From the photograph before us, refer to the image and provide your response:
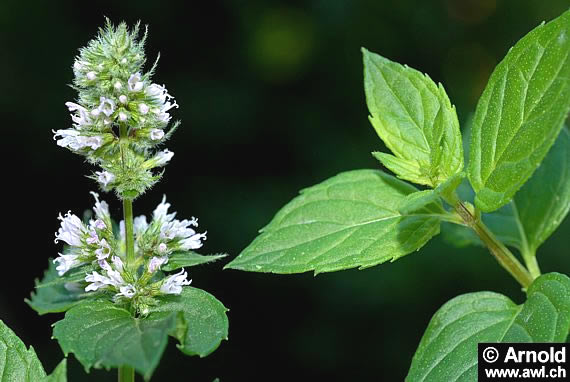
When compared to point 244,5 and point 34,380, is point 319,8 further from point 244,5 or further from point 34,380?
point 34,380

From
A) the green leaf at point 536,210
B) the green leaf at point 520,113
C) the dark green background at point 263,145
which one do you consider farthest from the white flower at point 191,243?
the dark green background at point 263,145

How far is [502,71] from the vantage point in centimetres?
229

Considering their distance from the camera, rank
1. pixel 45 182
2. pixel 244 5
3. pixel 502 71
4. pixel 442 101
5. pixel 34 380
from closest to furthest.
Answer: pixel 34 380
pixel 502 71
pixel 442 101
pixel 45 182
pixel 244 5

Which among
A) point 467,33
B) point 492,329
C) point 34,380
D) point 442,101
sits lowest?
point 492,329

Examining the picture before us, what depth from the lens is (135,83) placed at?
2.19 meters

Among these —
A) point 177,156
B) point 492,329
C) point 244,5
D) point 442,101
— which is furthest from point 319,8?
point 492,329

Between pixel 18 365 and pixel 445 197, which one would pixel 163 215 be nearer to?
pixel 18 365

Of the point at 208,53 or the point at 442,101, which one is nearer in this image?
the point at 442,101

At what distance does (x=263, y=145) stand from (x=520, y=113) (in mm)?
5061

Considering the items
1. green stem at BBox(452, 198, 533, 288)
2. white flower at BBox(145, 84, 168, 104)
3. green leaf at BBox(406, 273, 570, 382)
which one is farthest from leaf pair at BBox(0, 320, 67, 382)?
green stem at BBox(452, 198, 533, 288)

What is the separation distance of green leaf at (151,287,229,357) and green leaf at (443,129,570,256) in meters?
1.26

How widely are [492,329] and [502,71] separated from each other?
79 centimetres

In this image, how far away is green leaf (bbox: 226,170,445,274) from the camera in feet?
7.59

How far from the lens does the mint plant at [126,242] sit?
2.05 meters
